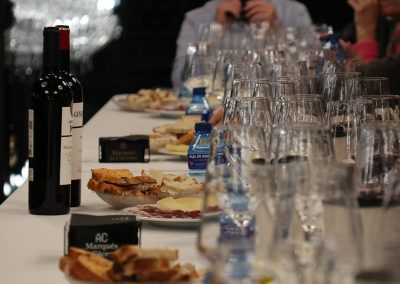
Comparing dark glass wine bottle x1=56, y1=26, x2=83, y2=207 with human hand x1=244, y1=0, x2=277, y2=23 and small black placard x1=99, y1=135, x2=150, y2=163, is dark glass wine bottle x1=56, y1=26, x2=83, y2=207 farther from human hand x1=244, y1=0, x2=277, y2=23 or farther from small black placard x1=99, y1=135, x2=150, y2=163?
human hand x1=244, y1=0, x2=277, y2=23

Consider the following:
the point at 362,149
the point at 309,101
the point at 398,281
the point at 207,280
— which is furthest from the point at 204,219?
the point at 309,101

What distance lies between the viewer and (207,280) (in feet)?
5.18

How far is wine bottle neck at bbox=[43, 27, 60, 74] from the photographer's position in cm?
252

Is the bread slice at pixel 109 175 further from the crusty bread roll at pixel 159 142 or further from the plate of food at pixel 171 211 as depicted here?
the crusty bread roll at pixel 159 142

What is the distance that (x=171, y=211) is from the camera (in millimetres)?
2416

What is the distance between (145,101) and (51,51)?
8.55 ft

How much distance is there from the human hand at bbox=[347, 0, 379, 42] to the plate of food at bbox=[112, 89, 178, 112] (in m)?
1.15

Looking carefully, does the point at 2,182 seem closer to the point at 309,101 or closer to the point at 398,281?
the point at 309,101

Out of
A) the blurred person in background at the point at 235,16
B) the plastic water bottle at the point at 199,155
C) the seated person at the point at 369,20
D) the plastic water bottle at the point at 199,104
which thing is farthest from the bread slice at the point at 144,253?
the blurred person in background at the point at 235,16

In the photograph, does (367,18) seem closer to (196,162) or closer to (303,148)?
(196,162)

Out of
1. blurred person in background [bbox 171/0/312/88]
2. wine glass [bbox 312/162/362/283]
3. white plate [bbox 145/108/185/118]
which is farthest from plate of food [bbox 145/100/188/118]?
wine glass [bbox 312/162/362/283]

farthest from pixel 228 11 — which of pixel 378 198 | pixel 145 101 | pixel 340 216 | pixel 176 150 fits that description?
pixel 340 216

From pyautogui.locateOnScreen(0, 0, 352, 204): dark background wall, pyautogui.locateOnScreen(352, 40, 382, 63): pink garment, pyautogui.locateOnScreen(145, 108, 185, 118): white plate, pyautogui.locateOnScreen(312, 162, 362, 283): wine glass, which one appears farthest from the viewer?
pyautogui.locateOnScreen(0, 0, 352, 204): dark background wall

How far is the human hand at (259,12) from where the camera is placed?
6934 mm
